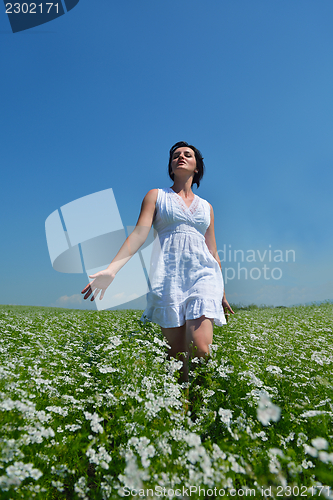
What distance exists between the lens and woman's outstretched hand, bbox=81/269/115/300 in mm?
3061

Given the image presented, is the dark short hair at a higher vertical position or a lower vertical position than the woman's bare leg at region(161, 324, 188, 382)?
higher

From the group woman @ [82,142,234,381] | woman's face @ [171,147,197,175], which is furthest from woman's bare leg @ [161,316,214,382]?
woman's face @ [171,147,197,175]

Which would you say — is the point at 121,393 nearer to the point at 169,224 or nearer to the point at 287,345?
the point at 169,224

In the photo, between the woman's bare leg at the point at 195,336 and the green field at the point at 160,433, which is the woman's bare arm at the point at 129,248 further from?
the woman's bare leg at the point at 195,336

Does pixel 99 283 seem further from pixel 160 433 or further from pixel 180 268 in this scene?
pixel 160 433

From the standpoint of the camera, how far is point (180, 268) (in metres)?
3.61

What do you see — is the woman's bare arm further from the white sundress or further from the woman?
the white sundress

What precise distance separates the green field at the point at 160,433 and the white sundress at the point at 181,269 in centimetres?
44

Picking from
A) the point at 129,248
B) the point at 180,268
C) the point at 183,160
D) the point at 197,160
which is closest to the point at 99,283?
the point at 129,248

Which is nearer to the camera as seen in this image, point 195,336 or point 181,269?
point 195,336

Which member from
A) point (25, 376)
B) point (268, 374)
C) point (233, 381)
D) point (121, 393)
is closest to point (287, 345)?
point (268, 374)

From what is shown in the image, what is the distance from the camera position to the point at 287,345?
5.74 meters

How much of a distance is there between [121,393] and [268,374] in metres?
1.88

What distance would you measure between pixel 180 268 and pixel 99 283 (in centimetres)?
101
